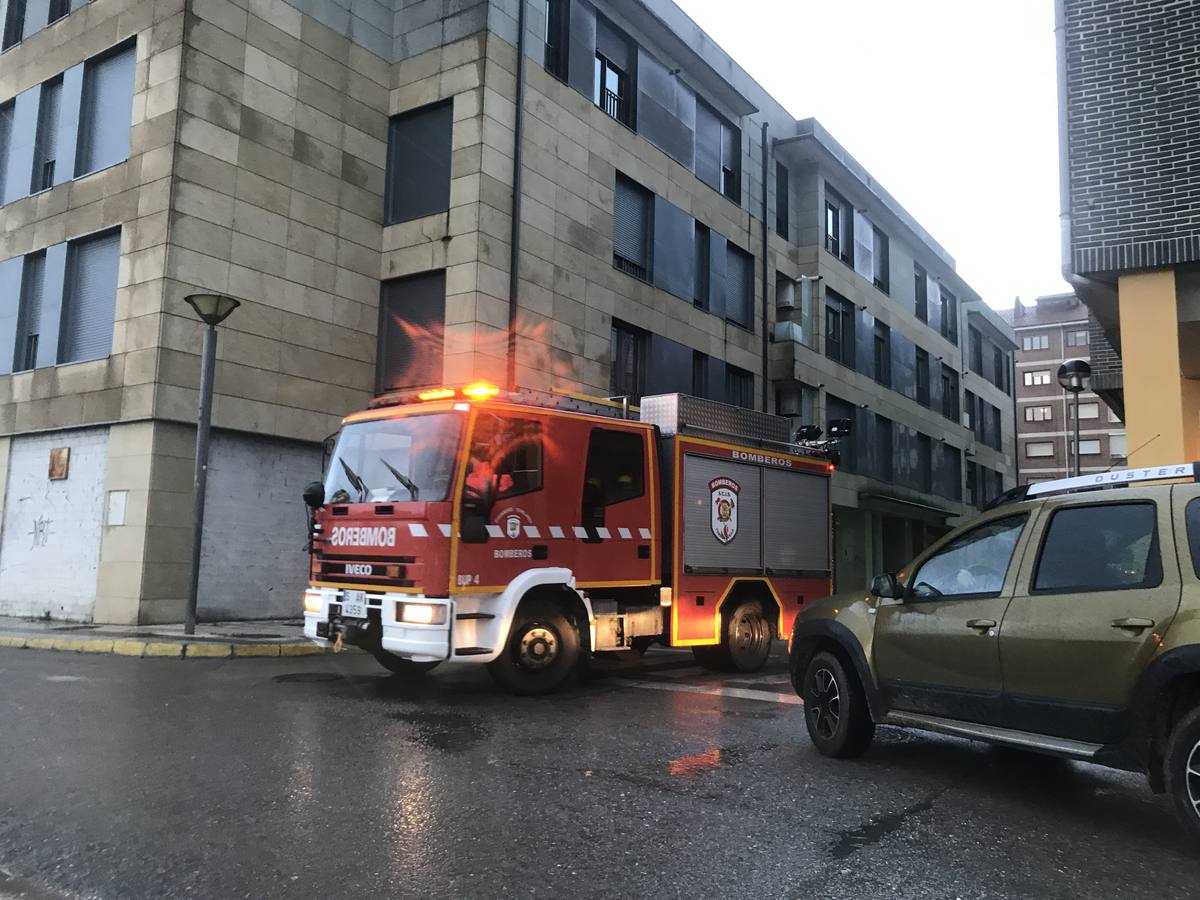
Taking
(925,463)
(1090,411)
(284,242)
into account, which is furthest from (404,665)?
(1090,411)

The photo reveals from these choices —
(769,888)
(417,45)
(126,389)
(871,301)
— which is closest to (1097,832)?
(769,888)

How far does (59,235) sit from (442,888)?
17.0 meters

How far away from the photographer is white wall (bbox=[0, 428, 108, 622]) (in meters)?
15.0

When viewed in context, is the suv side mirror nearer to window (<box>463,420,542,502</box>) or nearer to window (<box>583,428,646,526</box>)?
window (<box>463,420,542,502</box>)

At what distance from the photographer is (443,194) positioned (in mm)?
17625

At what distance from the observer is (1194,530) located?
13.8 feet

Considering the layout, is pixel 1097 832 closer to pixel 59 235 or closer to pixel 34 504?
pixel 34 504

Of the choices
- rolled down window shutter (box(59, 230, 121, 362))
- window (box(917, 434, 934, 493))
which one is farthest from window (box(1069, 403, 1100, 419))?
rolled down window shutter (box(59, 230, 121, 362))

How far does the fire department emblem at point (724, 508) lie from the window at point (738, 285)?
14578 millimetres

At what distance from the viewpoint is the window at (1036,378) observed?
250 ft

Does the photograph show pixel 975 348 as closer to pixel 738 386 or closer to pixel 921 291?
pixel 921 291

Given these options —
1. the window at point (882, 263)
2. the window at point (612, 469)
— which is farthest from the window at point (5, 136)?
the window at point (882, 263)

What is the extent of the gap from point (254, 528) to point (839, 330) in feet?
67.1

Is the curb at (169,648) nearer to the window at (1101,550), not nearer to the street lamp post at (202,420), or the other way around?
the street lamp post at (202,420)
